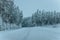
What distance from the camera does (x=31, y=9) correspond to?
1214mm

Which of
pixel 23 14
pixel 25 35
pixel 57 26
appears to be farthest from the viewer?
pixel 23 14

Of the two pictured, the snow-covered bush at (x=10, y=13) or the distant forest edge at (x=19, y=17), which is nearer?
the distant forest edge at (x=19, y=17)

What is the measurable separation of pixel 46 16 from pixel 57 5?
0.20 metres

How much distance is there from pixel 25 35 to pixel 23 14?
42cm

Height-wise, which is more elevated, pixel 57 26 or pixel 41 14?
pixel 41 14

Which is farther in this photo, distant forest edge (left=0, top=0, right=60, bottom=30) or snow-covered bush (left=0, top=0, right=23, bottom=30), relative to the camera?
snow-covered bush (left=0, top=0, right=23, bottom=30)

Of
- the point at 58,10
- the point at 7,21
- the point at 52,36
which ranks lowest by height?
the point at 52,36

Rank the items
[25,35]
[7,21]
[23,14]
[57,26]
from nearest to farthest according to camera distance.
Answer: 1. [25,35]
2. [57,26]
3. [23,14]
4. [7,21]

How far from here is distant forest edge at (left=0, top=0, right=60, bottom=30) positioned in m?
1.14

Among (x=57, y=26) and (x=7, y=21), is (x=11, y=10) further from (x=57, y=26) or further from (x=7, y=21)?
(x=57, y=26)

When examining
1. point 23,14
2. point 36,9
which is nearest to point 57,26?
point 36,9

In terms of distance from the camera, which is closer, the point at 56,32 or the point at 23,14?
the point at 56,32

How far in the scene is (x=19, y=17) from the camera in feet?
4.16

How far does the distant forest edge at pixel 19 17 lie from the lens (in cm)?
114
